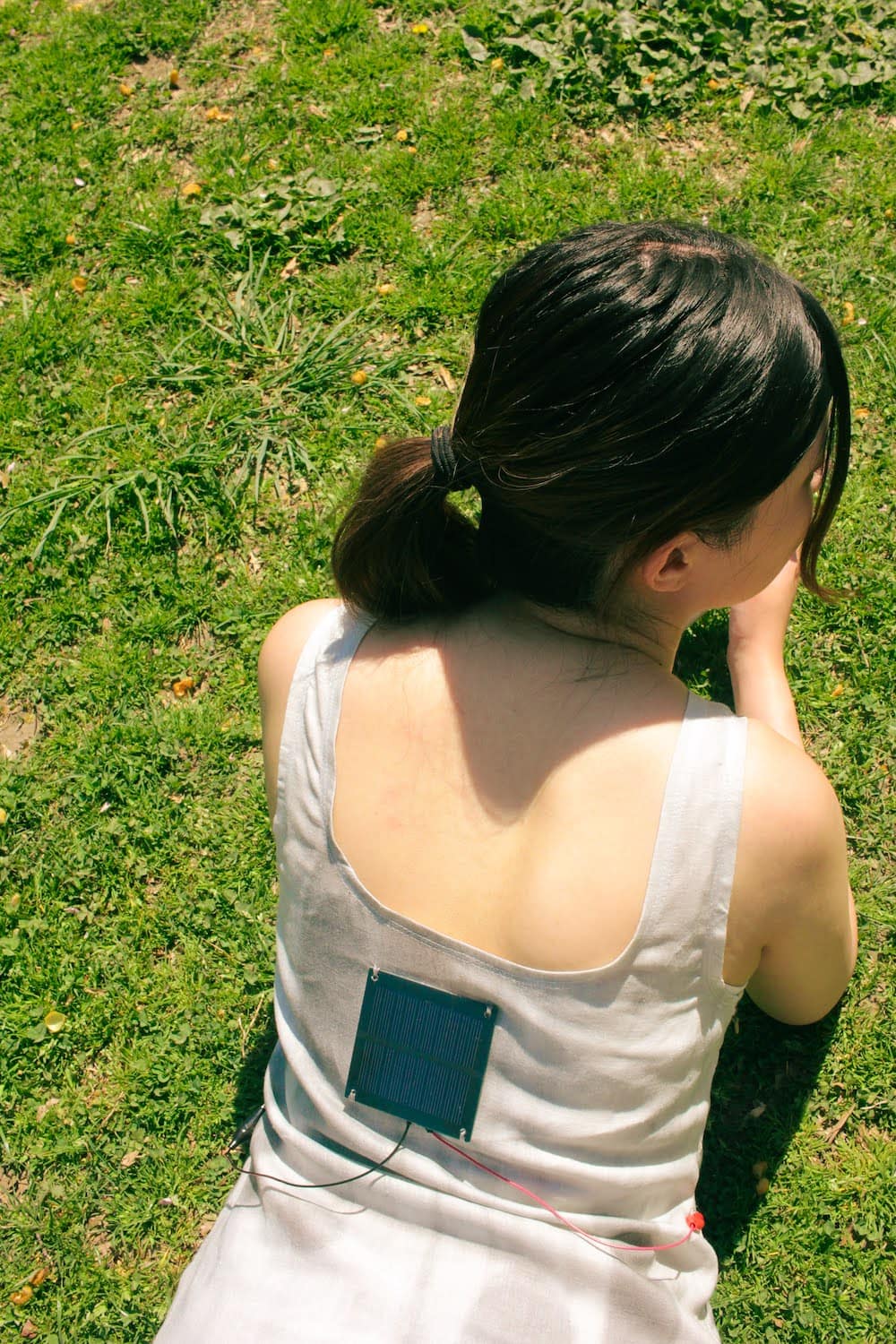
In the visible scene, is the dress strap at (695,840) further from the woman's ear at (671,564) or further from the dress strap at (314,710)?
the dress strap at (314,710)

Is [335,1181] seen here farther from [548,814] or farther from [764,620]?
[764,620]

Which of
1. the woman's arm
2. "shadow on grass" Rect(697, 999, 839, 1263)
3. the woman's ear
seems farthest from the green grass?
the woman's ear

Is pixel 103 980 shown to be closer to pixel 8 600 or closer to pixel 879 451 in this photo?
pixel 8 600

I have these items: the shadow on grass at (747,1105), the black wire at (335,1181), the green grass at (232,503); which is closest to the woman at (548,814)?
the black wire at (335,1181)

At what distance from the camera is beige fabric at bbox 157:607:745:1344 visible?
5.24 feet

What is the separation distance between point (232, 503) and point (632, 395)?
249 centimetres

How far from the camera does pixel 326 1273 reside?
5.40 feet

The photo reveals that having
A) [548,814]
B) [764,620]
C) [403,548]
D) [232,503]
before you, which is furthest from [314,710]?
[232,503]

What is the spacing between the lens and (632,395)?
55.7 inches

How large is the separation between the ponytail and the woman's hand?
1.41 metres

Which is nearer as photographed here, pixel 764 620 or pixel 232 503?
pixel 764 620

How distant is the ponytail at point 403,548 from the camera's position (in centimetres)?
180

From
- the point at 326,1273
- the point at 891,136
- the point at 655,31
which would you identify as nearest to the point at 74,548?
the point at 326,1273

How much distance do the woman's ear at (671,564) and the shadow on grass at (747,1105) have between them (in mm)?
1595
